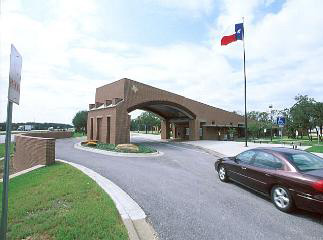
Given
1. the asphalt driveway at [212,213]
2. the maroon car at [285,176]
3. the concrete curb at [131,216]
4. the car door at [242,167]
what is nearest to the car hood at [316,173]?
the maroon car at [285,176]

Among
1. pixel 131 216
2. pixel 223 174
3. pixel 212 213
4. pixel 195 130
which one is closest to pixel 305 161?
pixel 212 213

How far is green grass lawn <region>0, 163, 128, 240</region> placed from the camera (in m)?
4.89

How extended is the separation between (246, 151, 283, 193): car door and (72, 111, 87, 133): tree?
7494 centimetres

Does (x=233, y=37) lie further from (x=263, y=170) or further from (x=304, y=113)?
(x=304, y=113)

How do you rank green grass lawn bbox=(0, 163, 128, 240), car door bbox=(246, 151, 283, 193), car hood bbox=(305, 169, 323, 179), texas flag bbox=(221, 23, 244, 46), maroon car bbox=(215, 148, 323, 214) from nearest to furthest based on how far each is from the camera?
green grass lawn bbox=(0, 163, 128, 240) < maroon car bbox=(215, 148, 323, 214) < car hood bbox=(305, 169, 323, 179) < car door bbox=(246, 151, 283, 193) < texas flag bbox=(221, 23, 244, 46)

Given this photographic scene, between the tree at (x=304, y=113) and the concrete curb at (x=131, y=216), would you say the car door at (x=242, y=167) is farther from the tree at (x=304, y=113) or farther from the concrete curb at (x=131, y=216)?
the tree at (x=304, y=113)

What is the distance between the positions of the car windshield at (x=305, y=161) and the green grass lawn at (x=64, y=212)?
14.8ft

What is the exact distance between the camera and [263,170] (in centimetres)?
742

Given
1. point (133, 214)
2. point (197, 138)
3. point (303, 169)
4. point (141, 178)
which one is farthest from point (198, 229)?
point (197, 138)

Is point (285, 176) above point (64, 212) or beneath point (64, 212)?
above

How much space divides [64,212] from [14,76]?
3.59 meters

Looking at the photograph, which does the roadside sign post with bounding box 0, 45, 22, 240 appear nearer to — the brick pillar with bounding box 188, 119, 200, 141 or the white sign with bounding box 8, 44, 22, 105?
the white sign with bounding box 8, 44, 22, 105

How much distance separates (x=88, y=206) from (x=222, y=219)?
2.99 m

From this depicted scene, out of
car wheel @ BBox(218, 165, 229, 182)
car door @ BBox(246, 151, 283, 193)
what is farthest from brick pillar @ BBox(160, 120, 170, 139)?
car door @ BBox(246, 151, 283, 193)
